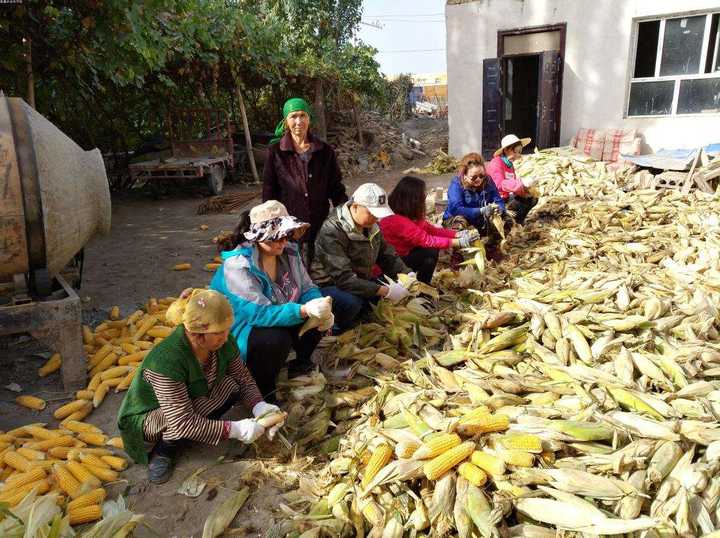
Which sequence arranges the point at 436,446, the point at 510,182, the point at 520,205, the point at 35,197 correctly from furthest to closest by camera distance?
1. the point at 520,205
2. the point at 510,182
3. the point at 35,197
4. the point at 436,446

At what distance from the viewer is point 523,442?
229cm

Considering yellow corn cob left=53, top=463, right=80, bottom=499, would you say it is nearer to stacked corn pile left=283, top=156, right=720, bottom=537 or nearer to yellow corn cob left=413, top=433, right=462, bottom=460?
stacked corn pile left=283, top=156, right=720, bottom=537

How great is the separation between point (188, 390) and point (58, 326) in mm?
1352

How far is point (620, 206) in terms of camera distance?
23.7 feet

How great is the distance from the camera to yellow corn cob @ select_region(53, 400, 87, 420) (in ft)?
11.0

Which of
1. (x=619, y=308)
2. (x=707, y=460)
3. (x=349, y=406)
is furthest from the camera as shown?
(x=619, y=308)

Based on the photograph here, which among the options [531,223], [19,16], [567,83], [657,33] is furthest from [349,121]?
[19,16]

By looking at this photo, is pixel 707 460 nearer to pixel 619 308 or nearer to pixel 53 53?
pixel 619 308

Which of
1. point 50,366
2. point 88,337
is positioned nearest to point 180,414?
point 50,366

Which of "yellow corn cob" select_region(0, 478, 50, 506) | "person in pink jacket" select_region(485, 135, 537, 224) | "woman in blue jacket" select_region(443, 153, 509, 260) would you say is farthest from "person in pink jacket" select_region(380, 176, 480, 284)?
"yellow corn cob" select_region(0, 478, 50, 506)

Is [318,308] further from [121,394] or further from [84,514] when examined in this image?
[121,394]

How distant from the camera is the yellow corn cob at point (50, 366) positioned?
3.85m

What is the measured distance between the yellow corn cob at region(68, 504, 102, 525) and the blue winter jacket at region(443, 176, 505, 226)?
427 cm

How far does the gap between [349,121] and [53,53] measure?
1206cm
